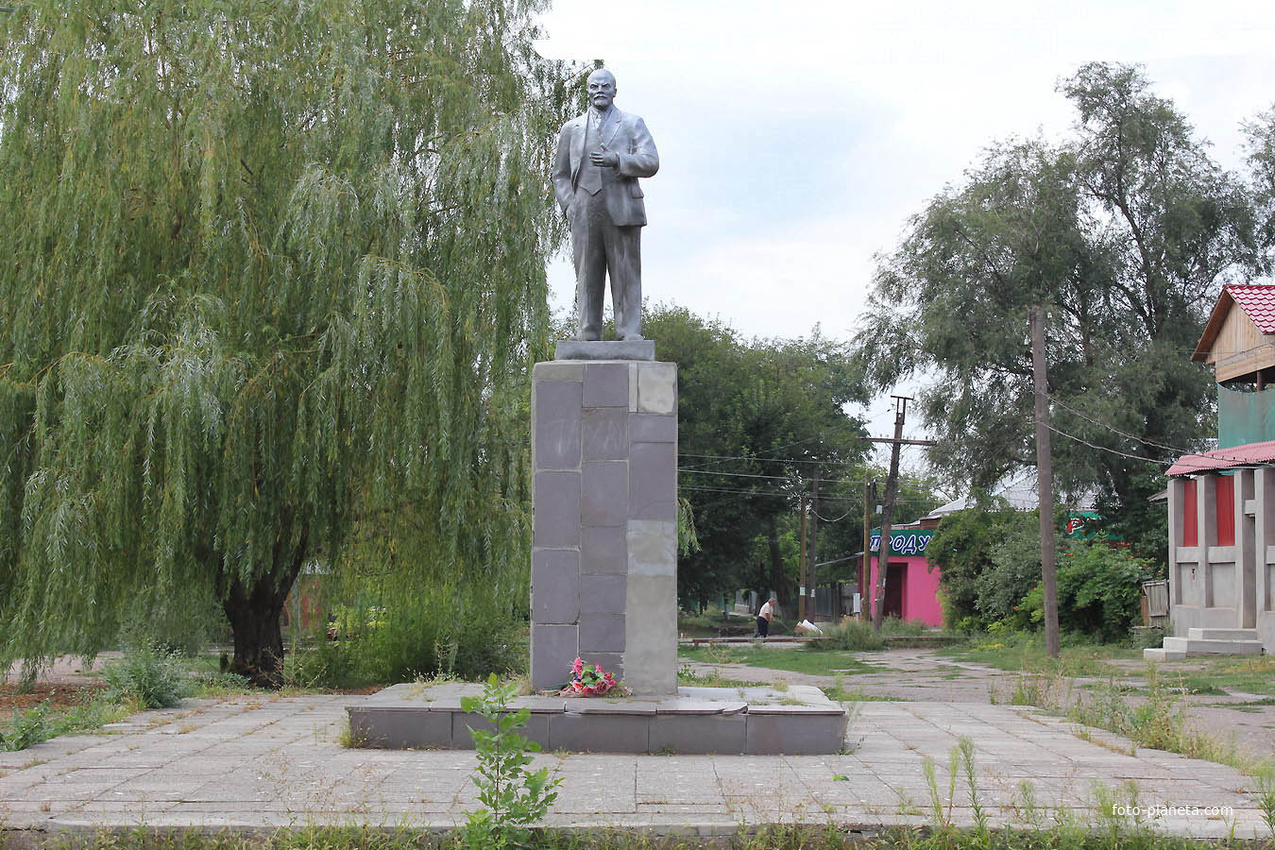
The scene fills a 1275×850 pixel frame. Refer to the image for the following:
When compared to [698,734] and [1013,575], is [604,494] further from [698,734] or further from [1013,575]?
[1013,575]

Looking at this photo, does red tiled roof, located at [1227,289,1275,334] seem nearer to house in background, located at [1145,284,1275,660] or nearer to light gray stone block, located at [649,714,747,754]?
house in background, located at [1145,284,1275,660]

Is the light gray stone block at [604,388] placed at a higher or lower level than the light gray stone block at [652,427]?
higher

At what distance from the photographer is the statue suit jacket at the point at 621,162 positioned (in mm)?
8617

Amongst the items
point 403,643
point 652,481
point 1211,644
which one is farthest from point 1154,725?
point 1211,644

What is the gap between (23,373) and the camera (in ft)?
40.8

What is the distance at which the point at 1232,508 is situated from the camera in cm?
2430

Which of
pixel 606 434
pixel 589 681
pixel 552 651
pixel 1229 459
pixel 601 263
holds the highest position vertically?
pixel 601 263

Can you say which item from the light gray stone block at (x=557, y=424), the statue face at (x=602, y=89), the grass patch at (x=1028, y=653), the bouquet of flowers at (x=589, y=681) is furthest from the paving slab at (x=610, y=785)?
the grass patch at (x=1028, y=653)

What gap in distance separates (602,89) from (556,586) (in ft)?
11.4

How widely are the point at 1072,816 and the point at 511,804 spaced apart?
2377 millimetres

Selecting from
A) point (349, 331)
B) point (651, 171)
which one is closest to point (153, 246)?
point (349, 331)

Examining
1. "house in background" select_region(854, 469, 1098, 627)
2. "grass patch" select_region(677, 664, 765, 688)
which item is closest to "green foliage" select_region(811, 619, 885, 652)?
"house in background" select_region(854, 469, 1098, 627)

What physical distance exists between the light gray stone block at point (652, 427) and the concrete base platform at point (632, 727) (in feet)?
5.78

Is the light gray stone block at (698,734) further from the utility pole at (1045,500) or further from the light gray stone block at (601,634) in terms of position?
the utility pole at (1045,500)
